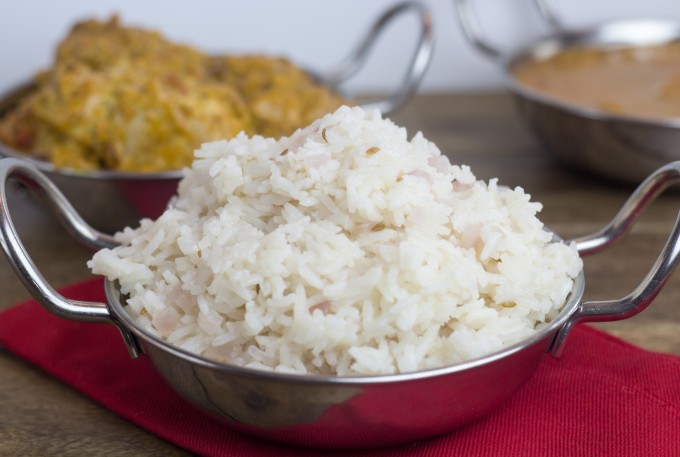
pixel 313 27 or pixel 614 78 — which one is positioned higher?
pixel 313 27

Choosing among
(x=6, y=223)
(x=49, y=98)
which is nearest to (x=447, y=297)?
(x=6, y=223)

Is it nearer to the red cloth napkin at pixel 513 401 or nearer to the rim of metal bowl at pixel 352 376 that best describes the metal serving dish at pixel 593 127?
the red cloth napkin at pixel 513 401

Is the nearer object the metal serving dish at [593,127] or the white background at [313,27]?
the metal serving dish at [593,127]

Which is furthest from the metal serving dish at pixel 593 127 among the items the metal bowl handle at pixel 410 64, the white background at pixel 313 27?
the white background at pixel 313 27

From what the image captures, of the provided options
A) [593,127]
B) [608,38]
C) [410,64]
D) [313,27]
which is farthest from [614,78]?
[313,27]

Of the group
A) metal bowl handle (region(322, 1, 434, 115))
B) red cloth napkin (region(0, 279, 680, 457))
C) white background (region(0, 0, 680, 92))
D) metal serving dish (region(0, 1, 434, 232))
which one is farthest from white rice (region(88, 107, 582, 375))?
white background (region(0, 0, 680, 92))

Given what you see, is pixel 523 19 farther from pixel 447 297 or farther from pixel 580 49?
pixel 447 297

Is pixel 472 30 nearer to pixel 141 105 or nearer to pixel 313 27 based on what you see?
pixel 313 27
